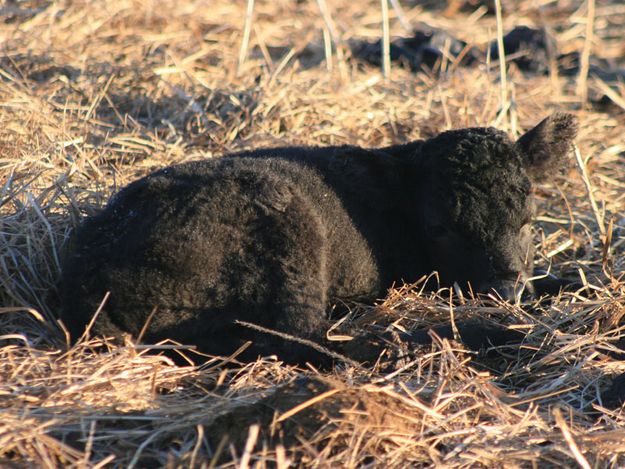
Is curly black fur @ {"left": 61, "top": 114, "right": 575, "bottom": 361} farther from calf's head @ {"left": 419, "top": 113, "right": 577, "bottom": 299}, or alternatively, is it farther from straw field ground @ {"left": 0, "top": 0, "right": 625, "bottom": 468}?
straw field ground @ {"left": 0, "top": 0, "right": 625, "bottom": 468}

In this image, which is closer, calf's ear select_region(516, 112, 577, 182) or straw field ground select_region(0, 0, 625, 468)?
straw field ground select_region(0, 0, 625, 468)

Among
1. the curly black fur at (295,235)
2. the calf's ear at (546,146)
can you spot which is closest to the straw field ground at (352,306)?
the curly black fur at (295,235)

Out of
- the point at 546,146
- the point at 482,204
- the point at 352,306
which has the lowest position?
the point at 352,306

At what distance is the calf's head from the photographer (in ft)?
16.0

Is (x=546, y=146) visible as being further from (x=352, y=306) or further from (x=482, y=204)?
(x=352, y=306)

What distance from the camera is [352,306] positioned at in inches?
200

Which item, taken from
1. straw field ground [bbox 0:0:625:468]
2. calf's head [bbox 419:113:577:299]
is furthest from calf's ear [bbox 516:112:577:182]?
straw field ground [bbox 0:0:625:468]

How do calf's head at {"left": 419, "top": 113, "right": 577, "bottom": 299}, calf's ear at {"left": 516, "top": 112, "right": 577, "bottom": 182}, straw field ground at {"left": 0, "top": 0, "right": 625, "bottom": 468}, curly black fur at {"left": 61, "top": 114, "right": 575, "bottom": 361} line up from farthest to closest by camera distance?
calf's ear at {"left": 516, "top": 112, "right": 577, "bottom": 182}, calf's head at {"left": 419, "top": 113, "right": 577, "bottom": 299}, curly black fur at {"left": 61, "top": 114, "right": 575, "bottom": 361}, straw field ground at {"left": 0, "top": 0, "right": 625, "bottom": 468}

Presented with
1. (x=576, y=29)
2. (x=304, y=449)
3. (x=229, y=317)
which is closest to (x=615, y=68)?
(x=576, y=29)

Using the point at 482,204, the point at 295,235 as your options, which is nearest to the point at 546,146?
the point at 482,204

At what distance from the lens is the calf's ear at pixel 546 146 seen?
518cm

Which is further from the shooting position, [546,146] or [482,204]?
[546,146]

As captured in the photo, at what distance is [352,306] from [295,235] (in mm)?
826

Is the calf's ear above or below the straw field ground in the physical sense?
above
